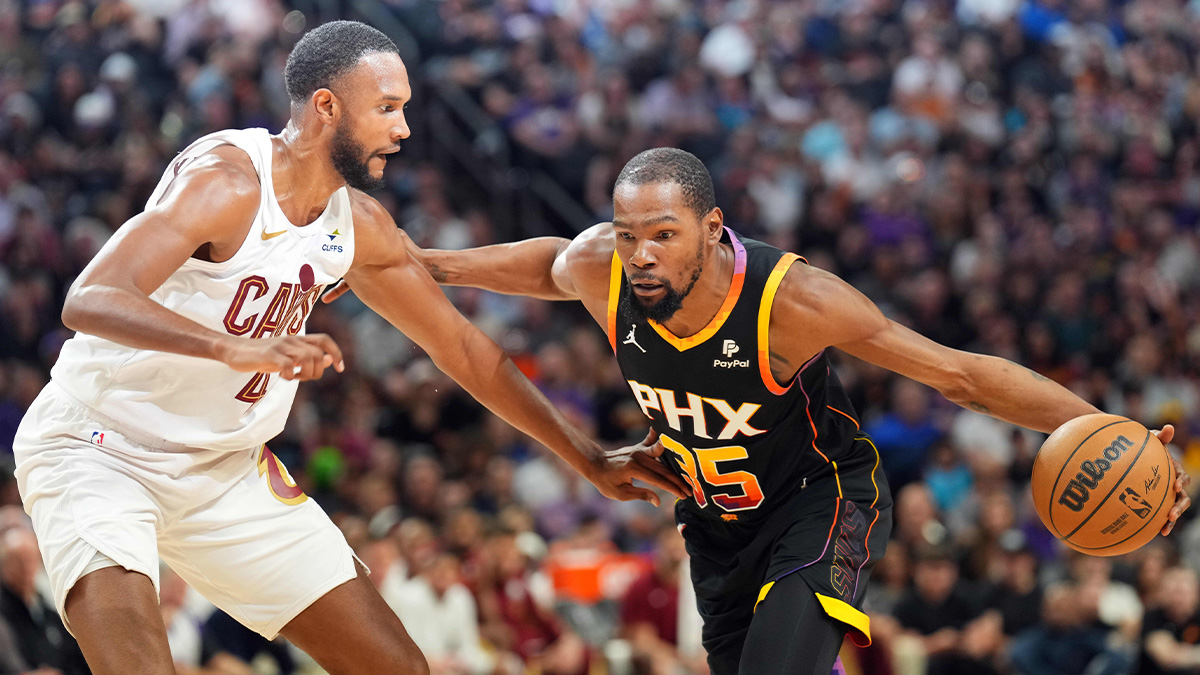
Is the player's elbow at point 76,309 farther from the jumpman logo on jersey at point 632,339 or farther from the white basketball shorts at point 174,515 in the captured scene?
the jumpman logo on jersey at point 632,339

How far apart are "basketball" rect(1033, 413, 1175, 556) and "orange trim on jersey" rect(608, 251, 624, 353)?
1.51m

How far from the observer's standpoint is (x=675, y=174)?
159 inches

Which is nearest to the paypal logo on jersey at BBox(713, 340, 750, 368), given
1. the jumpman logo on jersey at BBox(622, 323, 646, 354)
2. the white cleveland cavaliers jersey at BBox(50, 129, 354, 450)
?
the jumpman logo on jersey at BBox(622, 323, 646, 354)

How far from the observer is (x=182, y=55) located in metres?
13.0

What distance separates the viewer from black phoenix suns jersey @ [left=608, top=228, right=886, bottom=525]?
4141mm

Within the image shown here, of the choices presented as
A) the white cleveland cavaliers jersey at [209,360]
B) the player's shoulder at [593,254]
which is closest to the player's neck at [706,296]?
the player's shoulder at [593,254]

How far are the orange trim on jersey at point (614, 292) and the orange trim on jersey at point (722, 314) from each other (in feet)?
0.54

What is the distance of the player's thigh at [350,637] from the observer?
3.92 m

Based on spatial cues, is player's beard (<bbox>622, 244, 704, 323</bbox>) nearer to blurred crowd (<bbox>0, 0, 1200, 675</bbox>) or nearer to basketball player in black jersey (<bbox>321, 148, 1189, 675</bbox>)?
basketball player in black jersey (<bbox>321, 148, 1189, 675</bbox>)

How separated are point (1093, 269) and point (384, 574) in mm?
6821

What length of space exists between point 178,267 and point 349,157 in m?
0.66

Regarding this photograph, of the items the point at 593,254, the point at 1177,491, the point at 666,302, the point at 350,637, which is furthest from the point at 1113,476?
the point at 350,637

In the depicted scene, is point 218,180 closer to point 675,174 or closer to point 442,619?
point 675,174

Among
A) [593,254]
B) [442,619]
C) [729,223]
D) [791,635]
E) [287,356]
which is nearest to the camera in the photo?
[287,356]
